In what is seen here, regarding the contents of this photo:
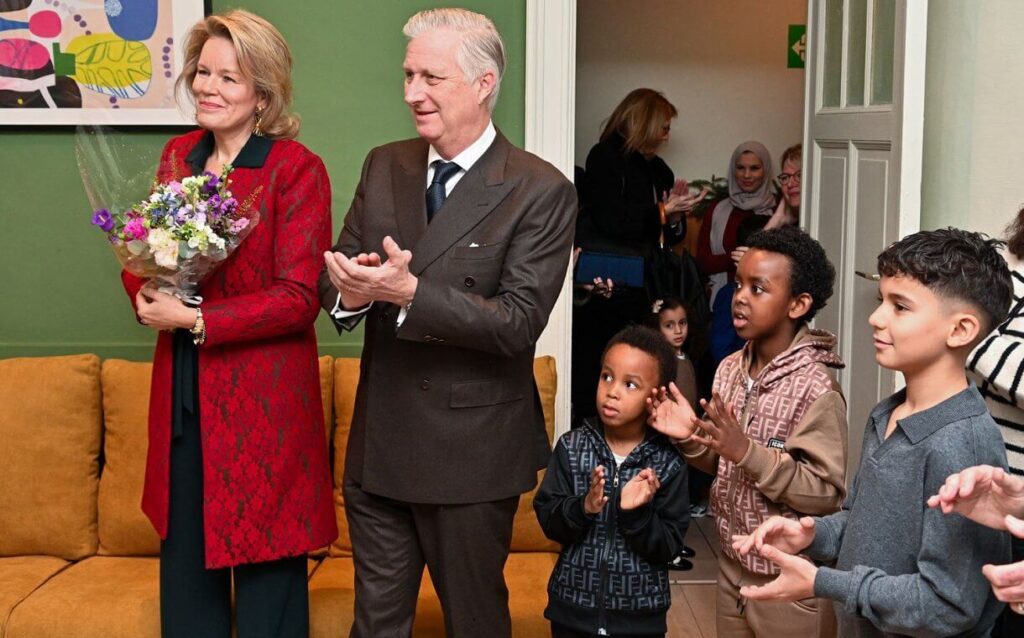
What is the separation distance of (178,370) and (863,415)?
2.19 m

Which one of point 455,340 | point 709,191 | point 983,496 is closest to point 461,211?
point 455,340

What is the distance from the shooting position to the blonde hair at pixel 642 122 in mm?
5695

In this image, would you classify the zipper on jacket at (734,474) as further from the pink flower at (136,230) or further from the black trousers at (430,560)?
the pink flower at (136,230)

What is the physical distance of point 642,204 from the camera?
5488mm

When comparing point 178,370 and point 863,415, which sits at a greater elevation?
point 178,370

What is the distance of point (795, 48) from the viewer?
7.08 m

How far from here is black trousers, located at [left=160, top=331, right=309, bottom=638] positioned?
2.77 metres

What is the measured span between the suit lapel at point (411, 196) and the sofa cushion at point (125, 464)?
1.28 meters

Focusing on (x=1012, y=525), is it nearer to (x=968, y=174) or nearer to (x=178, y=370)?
(x=178, y=370)

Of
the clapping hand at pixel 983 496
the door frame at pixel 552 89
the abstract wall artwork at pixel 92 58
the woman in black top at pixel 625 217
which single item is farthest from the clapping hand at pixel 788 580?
the woman in black top at pixel 625 217

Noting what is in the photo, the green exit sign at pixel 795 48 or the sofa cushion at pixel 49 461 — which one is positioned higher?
the green exit sign at pixel 795 48

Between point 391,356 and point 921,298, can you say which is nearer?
point 921,298

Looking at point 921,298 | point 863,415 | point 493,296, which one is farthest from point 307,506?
point 863,415

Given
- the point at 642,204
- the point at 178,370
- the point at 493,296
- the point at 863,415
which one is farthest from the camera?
the point at 642,204
